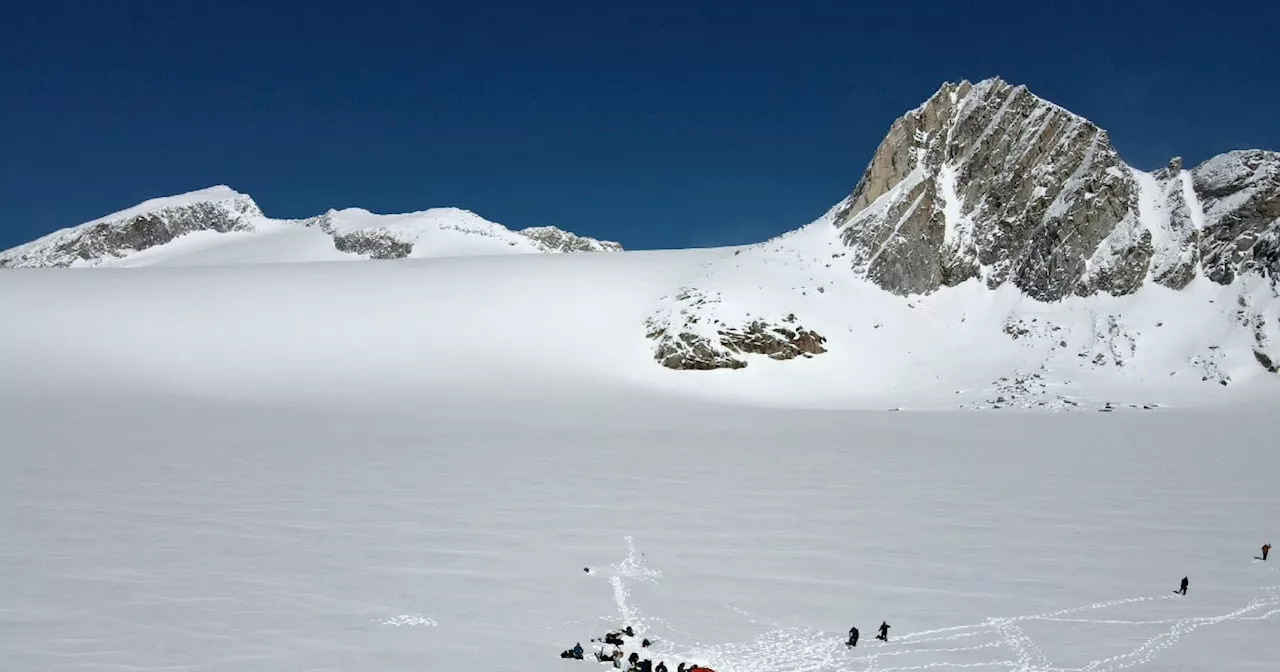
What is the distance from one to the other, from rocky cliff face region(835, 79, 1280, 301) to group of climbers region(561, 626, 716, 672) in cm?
4283

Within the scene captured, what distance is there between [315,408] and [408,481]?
582 inches

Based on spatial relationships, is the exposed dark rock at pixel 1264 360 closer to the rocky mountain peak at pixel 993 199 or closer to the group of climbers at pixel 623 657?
the rocky mountain peak at pixel 993 199

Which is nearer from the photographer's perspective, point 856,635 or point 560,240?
point 856,635

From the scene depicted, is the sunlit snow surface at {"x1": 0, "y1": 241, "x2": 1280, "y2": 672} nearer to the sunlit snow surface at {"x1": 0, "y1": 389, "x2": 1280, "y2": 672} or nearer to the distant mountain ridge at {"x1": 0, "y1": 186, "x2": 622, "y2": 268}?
the sunlit snow surface at {"x1": 0, "y1": 389, "x2": 1280, "y2": 672}

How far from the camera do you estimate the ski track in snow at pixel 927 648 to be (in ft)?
28.2

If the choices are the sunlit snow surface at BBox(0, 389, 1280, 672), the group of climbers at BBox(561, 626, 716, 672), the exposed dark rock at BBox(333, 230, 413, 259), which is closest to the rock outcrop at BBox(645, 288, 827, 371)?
the sunlit snow surface at BBox(0, 389, 1280, 672)

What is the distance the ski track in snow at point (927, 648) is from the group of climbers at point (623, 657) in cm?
19

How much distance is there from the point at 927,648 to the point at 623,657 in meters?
3.35

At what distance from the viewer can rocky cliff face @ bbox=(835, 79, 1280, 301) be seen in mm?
45125

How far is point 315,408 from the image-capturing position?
2995 centimetres

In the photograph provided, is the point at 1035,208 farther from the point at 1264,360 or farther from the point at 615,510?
the point at 615,510

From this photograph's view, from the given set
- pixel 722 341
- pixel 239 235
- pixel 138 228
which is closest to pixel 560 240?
pixel 239 235

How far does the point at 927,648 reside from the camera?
902cm

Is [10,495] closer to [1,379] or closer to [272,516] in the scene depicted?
[272,516]
